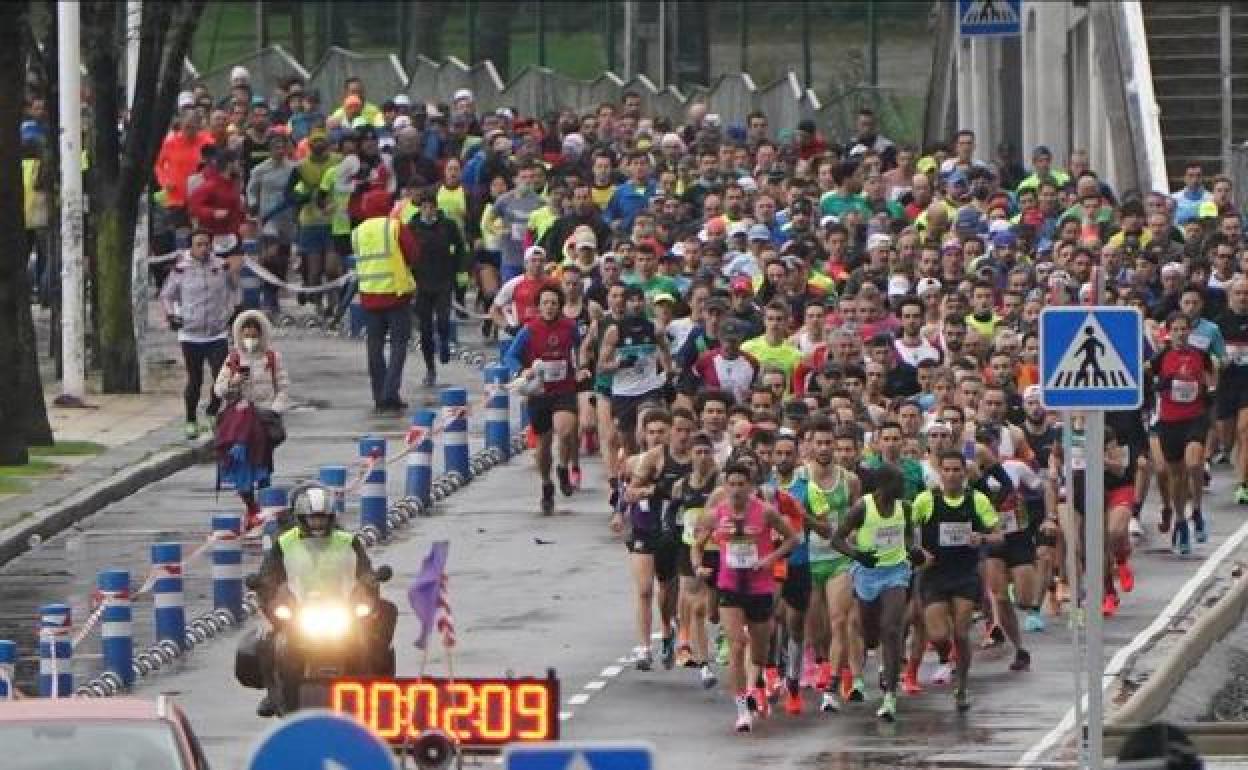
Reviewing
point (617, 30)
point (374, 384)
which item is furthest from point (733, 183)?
point (617, 30)

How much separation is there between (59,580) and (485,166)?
15.3 metres

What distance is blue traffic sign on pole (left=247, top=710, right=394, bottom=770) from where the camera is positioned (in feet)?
39.0

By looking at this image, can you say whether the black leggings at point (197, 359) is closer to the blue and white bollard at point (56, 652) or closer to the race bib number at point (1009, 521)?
the race bib number at point (1009, 521)

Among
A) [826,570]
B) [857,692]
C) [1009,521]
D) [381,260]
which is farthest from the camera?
[381,260]

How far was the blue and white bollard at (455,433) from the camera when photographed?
106 feet

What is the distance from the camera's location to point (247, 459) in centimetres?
2972

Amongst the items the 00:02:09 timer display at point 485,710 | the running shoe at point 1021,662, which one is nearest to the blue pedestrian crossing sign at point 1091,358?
the running shoe at point 1021,662

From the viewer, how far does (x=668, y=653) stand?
82.3 feet

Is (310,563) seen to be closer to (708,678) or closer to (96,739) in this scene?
(708,678)

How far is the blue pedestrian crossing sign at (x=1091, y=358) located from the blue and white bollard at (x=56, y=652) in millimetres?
5365

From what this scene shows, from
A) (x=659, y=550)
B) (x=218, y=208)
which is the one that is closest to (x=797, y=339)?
(x=659, y=550)

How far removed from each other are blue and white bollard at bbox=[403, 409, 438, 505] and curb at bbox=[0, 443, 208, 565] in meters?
2.27

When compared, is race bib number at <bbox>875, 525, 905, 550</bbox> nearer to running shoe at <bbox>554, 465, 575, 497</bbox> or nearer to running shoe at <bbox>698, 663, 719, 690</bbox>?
running shoe at <bbox>698, 663, 719, 690</bbox>

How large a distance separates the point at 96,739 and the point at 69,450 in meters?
19.2
